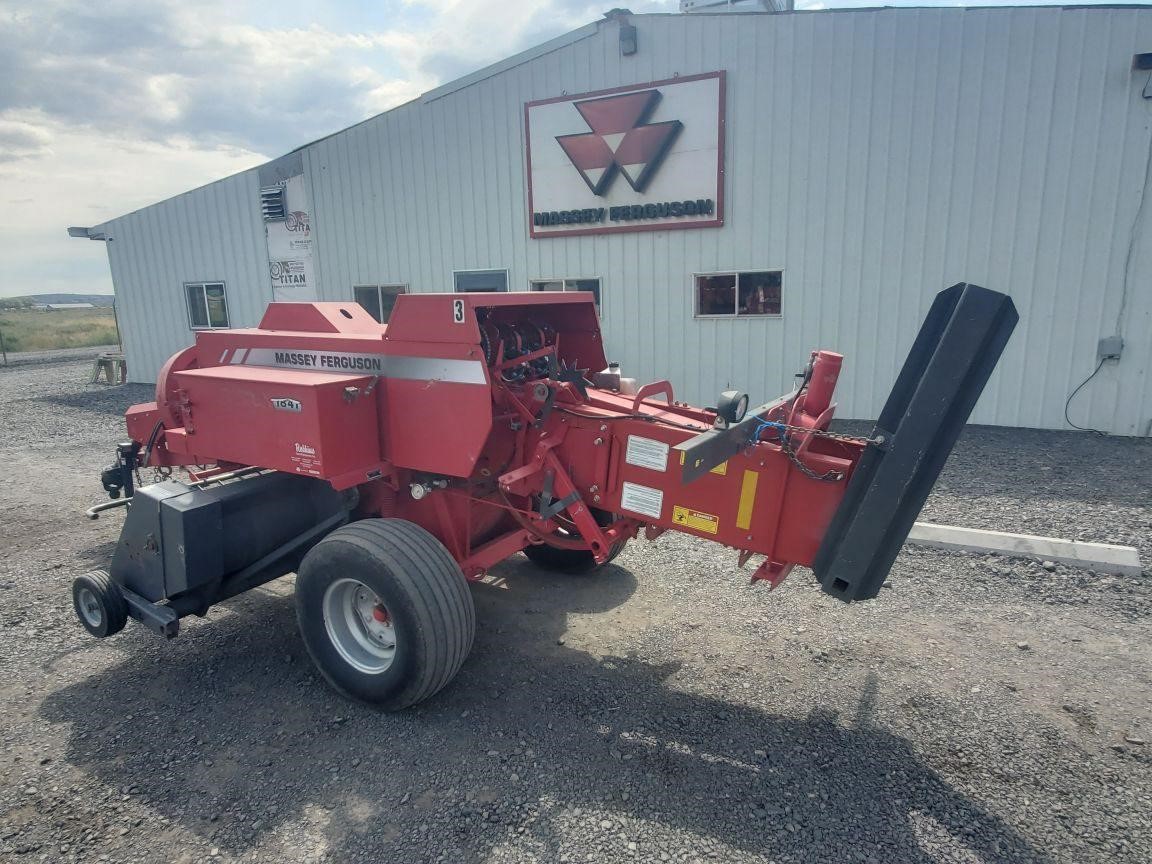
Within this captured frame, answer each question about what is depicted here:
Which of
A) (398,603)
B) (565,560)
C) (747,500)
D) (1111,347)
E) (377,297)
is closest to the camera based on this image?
(747,500)

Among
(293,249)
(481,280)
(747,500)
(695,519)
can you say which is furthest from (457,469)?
(293,249)

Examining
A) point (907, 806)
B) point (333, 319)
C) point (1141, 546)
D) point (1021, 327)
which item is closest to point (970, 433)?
point (1021, 327)

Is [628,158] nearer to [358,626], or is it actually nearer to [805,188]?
[805,188]

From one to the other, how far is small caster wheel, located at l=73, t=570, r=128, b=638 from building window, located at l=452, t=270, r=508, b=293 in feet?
28.7

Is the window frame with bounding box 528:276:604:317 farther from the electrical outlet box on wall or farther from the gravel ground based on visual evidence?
the gravel ground

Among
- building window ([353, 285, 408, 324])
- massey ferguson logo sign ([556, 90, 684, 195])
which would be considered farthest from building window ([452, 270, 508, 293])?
massey ferguson logo sign ([556, 90, 684, 195])

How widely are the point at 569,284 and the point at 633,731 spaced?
9125 mm

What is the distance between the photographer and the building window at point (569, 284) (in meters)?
11.4

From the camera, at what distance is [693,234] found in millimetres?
10484

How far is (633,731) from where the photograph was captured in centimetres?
345

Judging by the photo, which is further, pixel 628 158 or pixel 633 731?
pixel 628 158

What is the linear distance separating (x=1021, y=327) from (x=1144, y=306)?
128 centimetres

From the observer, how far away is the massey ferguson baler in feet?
9.46

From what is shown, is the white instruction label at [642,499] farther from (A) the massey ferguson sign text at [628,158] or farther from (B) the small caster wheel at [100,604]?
(A) the massey ferguson sign text at [628,158]
